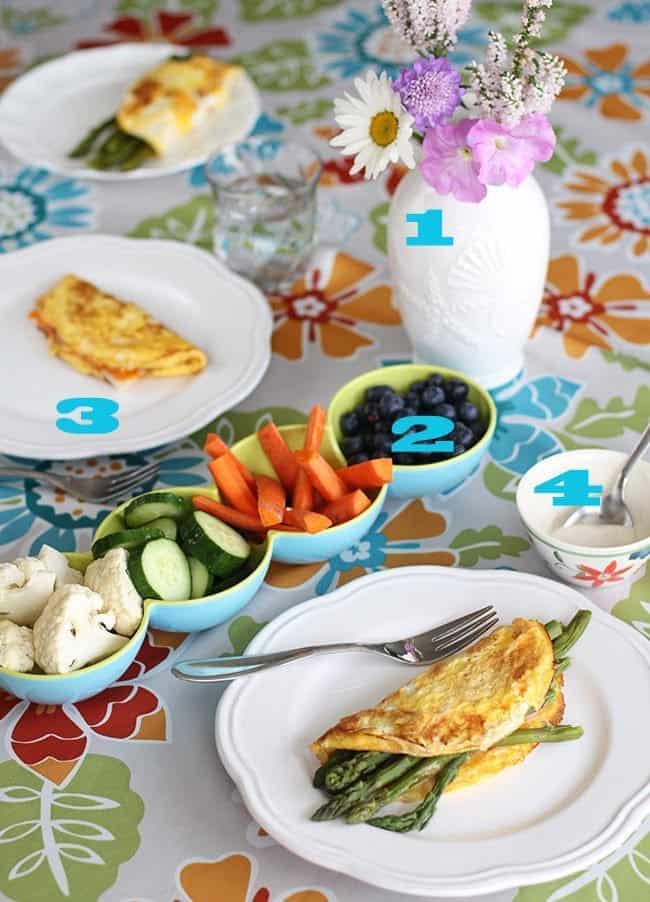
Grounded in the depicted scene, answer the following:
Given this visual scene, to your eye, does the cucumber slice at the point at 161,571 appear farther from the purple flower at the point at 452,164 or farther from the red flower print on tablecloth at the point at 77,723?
the purple flower at the point at 452,164

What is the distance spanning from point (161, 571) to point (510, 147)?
87 cm

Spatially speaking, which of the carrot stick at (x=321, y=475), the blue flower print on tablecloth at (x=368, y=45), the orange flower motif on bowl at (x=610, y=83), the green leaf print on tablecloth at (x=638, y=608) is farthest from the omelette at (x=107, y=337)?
the orange flower motif on bowl at (x=610, y=83)

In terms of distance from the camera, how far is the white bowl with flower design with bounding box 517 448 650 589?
1719 millimetres

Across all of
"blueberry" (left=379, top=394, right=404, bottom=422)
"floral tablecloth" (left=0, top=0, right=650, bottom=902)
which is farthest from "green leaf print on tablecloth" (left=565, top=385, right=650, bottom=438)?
"blueberry" (left=379, top=394, right=404, bottom=422)

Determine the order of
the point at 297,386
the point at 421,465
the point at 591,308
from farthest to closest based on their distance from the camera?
the point at 591,308, the point at 297,386, the point at 421,465

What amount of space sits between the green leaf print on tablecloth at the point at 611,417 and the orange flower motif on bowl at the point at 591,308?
156mm

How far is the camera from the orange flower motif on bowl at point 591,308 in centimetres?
231

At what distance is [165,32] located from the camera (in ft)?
11.2

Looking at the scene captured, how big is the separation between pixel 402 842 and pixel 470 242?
1009mm

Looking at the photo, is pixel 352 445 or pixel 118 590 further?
pixel 352 445

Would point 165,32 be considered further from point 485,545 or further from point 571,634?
point 571,634

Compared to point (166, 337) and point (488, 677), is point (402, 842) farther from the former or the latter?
point (166, 337)

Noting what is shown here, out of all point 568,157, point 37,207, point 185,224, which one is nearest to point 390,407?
point 185,224

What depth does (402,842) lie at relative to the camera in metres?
1.42
